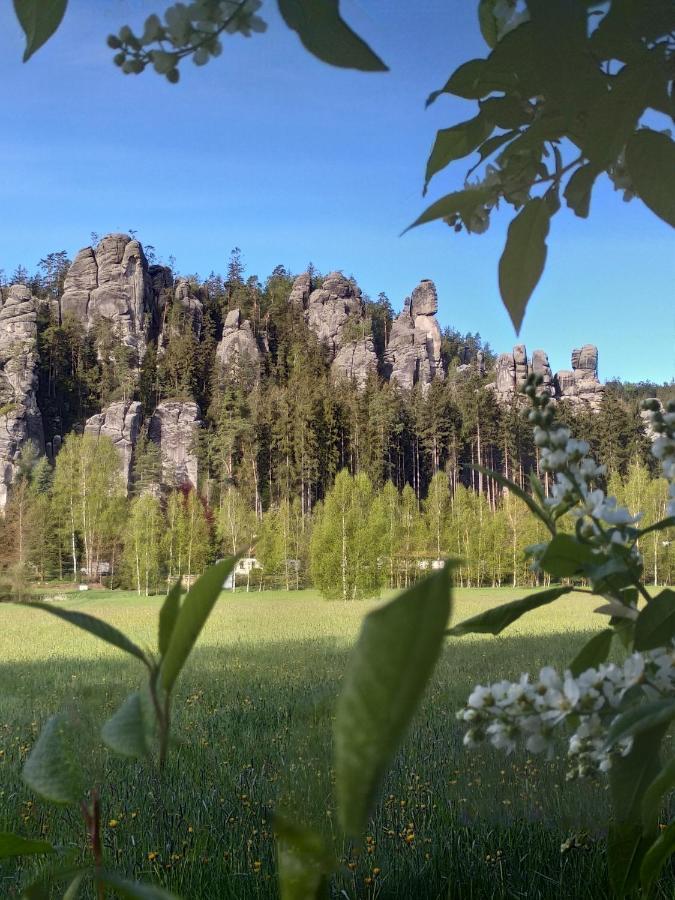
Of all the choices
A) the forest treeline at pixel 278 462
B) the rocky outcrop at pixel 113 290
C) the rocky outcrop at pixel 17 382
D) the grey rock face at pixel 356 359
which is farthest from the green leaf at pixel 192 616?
the rocky outcrop at pixel 113 290

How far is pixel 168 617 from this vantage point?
11 centimetres

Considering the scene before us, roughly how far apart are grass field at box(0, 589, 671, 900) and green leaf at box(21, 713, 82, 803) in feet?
0.07

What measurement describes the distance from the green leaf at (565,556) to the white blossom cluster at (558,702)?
0.09 feet

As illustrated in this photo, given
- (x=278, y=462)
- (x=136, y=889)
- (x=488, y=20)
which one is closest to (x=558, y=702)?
(x=136, y=889)

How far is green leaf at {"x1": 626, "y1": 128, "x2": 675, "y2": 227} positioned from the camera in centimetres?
20

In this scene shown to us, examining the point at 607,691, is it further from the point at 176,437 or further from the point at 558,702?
the point at 176,437

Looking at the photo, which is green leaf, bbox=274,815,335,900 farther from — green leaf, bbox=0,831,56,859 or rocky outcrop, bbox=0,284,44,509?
rocky outcrop, bbox=0,284,44,509

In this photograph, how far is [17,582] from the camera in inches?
323

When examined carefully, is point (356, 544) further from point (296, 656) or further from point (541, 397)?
point (541, 397)

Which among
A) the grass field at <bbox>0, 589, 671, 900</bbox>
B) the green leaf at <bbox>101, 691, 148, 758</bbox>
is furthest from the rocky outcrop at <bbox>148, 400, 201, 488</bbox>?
the green leaf at <bbox>101, 691, 148, 758</bbox>

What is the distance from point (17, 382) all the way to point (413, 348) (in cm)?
1348

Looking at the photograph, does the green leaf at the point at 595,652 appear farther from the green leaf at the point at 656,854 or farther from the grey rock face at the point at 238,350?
the grey rock face at the point at 238,350

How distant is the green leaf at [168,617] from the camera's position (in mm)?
109

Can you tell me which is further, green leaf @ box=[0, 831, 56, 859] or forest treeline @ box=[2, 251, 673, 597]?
forest treeline @ box=[2, 251, 673, 597]
